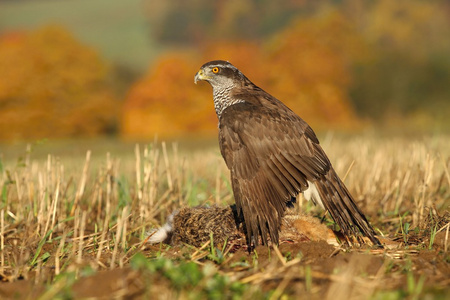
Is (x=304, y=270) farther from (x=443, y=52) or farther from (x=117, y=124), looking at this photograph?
(x=443, y=52)

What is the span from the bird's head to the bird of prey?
1.95 feet

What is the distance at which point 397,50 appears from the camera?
44.8 meters

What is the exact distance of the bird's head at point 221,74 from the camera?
568 cm

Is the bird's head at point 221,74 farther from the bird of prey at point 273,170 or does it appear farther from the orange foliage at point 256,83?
the orange foliage at point 256,83

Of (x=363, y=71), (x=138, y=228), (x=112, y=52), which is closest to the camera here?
(x=138, y=228)

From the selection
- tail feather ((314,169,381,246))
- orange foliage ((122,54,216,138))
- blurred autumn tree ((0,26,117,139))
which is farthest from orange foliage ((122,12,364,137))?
tail feather ((314,169,381,246))

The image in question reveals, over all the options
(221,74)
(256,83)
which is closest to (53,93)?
(256,83)

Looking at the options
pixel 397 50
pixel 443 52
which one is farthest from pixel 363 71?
pixel 443 52

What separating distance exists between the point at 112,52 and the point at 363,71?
24.7m

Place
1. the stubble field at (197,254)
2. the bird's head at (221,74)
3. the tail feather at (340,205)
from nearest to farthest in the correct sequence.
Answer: the stubble field at (197,254) → the tail feather at (340,205) → the bird's head at (221,74)

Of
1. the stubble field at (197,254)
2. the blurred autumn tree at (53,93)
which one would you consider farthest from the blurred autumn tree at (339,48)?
the stubble field at (197,254)

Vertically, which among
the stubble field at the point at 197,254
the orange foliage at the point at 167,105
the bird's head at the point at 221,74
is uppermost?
the orange foliage at the point at 167,105

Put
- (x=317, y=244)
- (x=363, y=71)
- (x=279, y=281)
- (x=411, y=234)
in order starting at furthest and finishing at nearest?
(x=363, y=71) → (x=411, y=234) → (x=317, y=244) → (x=279, y=281)

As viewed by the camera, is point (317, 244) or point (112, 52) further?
point (112, 52)
